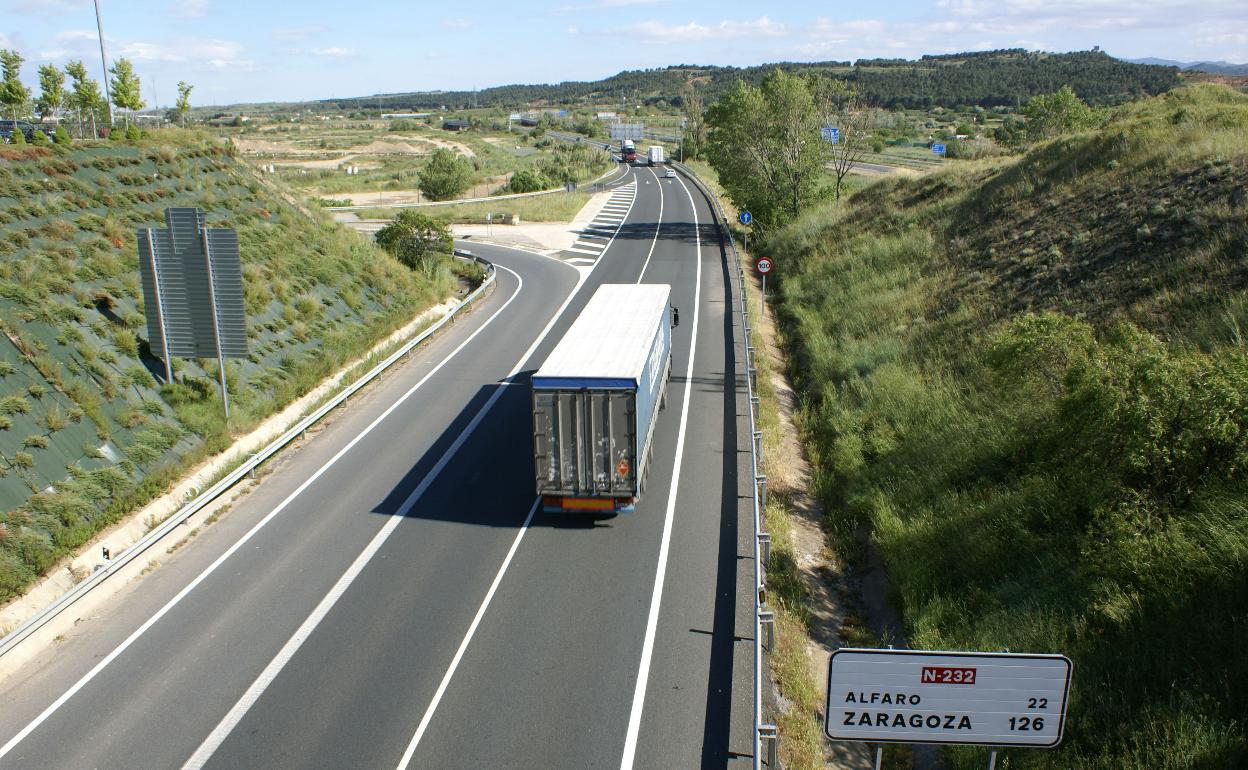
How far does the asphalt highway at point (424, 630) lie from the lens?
33.6 feet

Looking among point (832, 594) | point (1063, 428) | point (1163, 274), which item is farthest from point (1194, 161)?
point (832, 594)

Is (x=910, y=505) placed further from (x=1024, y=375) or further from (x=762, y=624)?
(x=762, y=624)

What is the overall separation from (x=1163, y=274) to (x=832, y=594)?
12.4 m

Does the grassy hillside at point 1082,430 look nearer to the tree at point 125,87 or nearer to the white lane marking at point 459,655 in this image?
the white lane marking at point 459,655

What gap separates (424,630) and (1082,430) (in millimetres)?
10340

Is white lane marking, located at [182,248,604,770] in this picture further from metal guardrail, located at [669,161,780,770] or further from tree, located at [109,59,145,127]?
tree, located at [109,59,145,127]

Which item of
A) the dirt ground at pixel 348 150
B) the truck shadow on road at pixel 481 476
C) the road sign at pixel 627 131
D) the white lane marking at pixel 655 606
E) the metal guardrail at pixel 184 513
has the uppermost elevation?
the road sign at pixel 627 131

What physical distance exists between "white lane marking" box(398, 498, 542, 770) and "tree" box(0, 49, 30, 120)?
3292 centimetres

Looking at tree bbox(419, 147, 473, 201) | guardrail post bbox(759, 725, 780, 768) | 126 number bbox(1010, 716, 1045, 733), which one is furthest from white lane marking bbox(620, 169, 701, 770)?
tree bbox(419, 147, 473, 201)

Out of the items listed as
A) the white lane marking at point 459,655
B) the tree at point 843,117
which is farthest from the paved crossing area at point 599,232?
the white lane marking at point 459,655

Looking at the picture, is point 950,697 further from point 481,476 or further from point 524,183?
point 524,183

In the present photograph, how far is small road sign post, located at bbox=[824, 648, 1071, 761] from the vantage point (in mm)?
5039

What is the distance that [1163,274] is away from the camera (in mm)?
20391

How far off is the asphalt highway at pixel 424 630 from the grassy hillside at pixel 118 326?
84.0 inches
